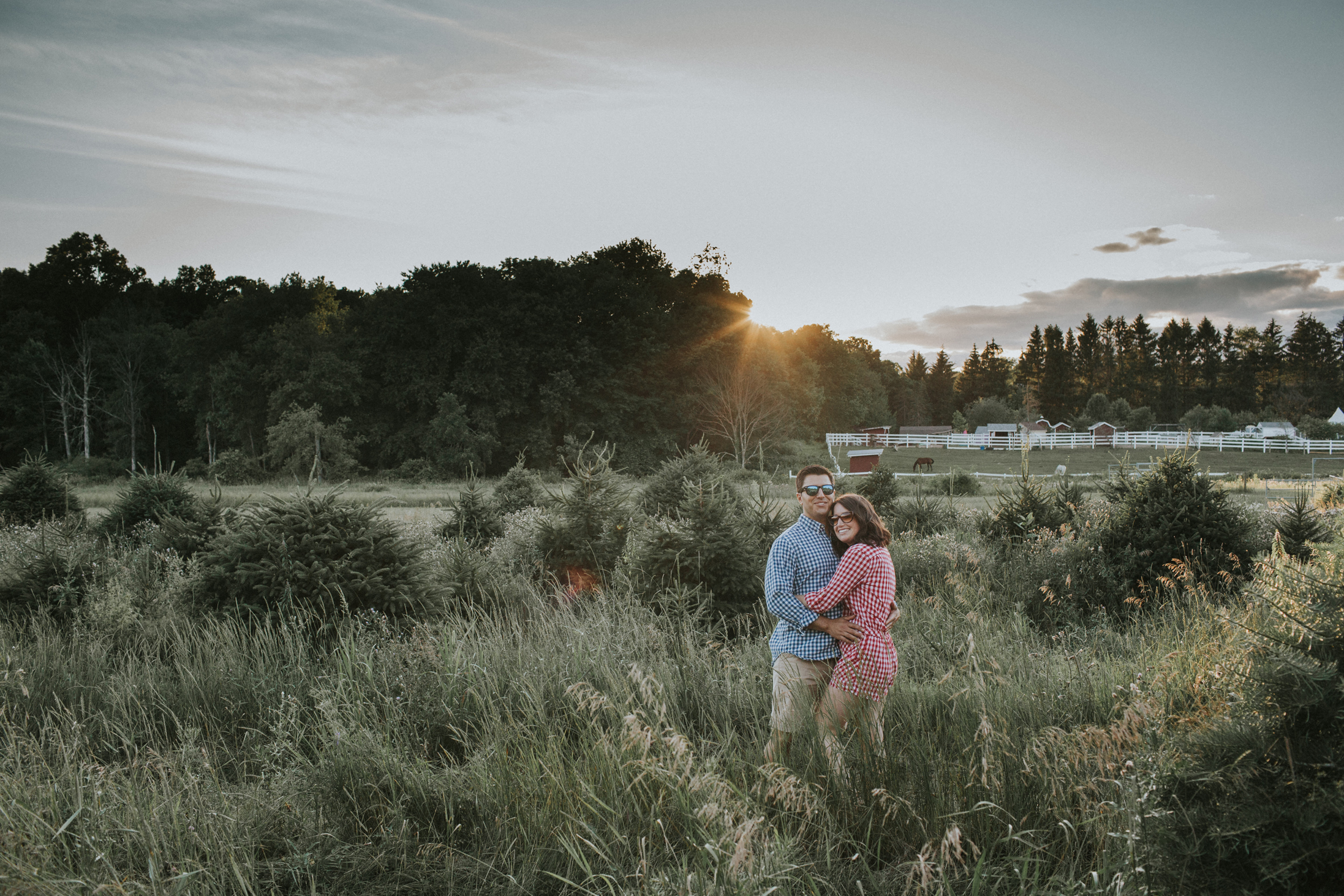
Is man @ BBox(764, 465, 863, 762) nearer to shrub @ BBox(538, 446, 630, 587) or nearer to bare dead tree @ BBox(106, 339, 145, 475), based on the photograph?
shrub @ BBox(538, 446, 630, 587)

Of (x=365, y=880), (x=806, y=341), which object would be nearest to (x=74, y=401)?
(x=806, y=341)

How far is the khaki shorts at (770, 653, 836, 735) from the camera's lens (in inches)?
141

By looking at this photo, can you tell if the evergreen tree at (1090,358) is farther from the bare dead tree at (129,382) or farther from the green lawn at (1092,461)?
the bare dead tree at (129,382)

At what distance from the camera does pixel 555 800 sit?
3.14m

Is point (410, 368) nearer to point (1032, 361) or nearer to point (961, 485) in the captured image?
point (961, 485)

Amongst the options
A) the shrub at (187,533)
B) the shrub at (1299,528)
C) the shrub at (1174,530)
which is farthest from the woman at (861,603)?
the shrub at (187,533)

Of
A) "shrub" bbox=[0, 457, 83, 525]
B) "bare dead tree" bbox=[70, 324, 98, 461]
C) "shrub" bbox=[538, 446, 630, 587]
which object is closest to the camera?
"shrub" bbox=[538, 446, 630, 587]

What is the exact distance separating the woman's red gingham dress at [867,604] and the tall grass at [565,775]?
9.0 inches

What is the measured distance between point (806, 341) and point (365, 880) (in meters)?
78.9

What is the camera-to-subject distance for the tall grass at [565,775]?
2643mm

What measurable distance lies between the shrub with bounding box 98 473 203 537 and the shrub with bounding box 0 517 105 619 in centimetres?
302

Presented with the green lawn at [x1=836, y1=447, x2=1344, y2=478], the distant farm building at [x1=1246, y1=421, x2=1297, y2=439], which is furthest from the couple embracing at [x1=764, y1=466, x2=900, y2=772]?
the distant farm building at [x1=1246, y1=421, x2=1297, y2=439]

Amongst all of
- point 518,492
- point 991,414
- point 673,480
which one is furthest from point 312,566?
point 991,414

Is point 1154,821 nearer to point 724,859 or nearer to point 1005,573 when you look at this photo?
point 724,859
